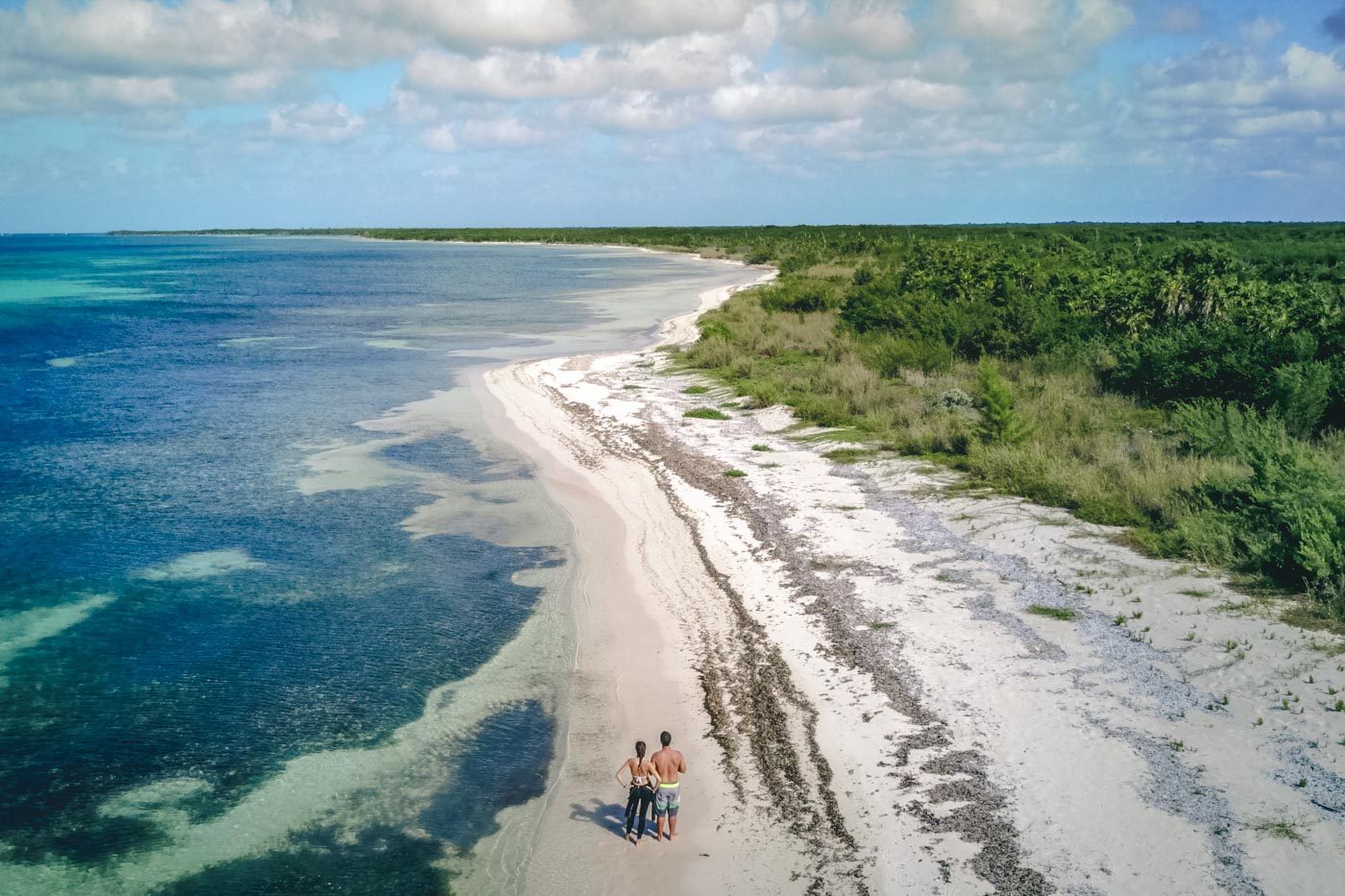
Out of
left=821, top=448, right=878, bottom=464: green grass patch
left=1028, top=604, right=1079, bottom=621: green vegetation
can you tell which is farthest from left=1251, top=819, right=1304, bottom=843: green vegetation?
left=821, top=448, right=878, bottom=464: green grass patch

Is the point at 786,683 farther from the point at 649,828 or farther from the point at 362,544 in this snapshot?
the point at 362,544

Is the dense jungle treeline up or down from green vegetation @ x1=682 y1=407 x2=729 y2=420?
up

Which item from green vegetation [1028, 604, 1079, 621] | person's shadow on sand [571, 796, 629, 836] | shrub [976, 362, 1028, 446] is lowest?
person's shadow on sand [571, 796, 629, 836]

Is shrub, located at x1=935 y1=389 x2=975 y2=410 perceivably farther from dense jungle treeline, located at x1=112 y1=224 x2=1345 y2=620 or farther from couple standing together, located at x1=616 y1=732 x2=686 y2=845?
couple standing together, located at x1=616 y1=732 x2=686 y2=845

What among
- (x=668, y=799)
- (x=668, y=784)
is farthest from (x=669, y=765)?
(x=668, y=799)

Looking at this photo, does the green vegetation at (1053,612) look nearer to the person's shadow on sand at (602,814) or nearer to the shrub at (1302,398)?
the person's shadow on sand at (602,814)

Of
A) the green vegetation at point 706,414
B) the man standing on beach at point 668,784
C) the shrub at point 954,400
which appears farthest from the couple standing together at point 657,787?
the green vegetation at point 706,414

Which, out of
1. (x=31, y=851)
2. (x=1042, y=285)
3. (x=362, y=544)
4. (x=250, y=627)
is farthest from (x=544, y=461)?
(x=1042, y=285)
